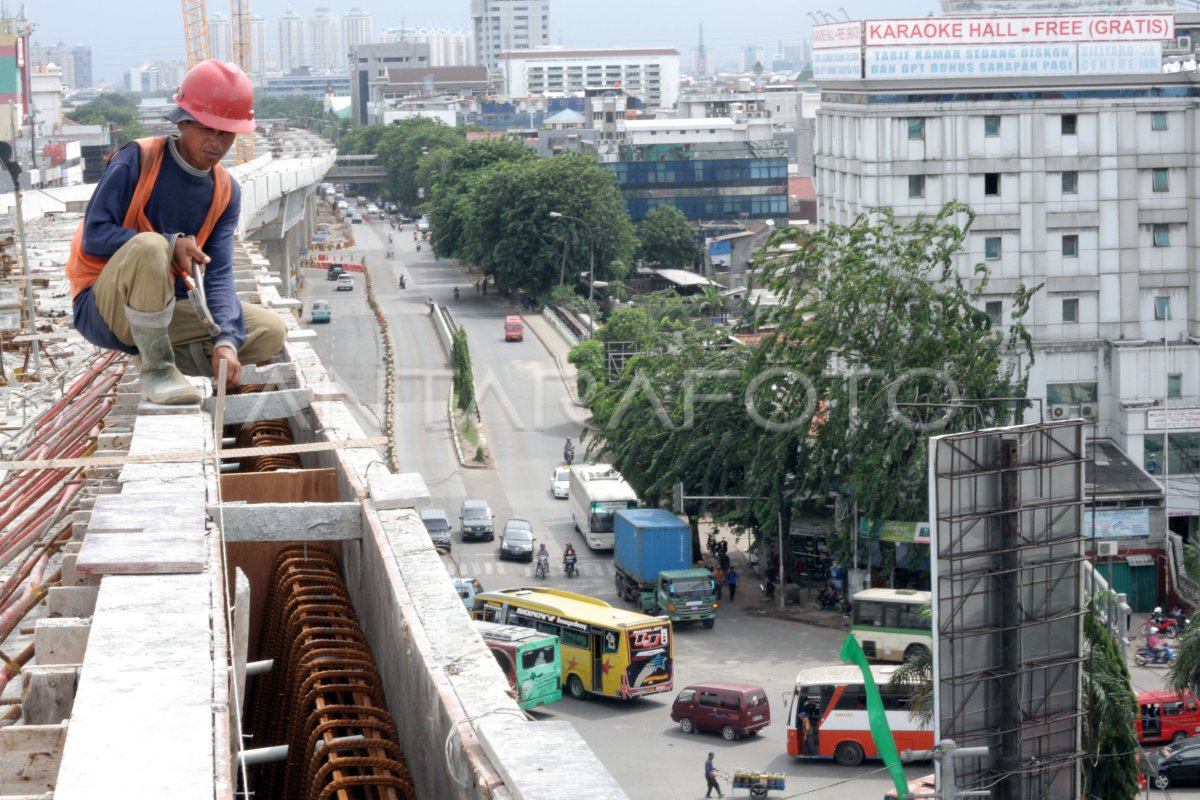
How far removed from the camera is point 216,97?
5980 millimetres

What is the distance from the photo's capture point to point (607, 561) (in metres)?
29.8

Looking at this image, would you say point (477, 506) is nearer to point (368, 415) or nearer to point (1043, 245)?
point (368, 415)

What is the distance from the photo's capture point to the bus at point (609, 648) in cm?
2186

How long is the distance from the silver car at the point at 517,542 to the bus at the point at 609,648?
6145mm

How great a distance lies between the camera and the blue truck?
25766 mm

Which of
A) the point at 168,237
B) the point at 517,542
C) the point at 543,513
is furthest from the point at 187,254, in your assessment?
the point at 543,513

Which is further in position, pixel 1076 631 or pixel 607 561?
pixel 607 561

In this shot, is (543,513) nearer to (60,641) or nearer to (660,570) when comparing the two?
(660,570)

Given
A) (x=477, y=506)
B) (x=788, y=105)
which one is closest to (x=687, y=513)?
(x=477, y=506)

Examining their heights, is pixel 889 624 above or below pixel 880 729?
below

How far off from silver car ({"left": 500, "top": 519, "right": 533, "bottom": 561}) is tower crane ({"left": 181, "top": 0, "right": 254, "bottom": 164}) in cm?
4163

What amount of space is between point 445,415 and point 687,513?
1349 cm

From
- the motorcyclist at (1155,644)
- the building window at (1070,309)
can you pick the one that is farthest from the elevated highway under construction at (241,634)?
the building window at (1070,309)

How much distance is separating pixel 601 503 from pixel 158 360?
77.8ft
